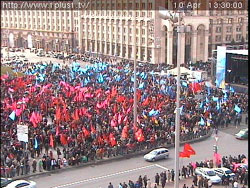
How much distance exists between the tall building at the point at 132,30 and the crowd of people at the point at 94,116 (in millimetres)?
17522

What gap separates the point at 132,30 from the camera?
7556 cm

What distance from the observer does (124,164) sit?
27.6 m

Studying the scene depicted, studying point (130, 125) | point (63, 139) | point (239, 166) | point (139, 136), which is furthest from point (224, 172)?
point (63, 139)

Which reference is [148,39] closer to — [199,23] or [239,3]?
[199,23]

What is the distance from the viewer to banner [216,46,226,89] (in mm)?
46906

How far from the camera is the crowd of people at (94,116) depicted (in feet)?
90.6

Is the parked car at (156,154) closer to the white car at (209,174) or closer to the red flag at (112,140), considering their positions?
the red flag at (112,140)

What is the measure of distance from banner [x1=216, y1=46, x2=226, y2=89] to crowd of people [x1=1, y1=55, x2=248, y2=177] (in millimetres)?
1422

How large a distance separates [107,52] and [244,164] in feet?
198

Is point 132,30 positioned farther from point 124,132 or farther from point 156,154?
point 156,154

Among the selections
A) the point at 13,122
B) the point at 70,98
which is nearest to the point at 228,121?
the point at 70,98

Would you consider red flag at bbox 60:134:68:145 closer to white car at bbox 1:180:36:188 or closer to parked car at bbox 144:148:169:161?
parked car at bbox 144:148:169:161

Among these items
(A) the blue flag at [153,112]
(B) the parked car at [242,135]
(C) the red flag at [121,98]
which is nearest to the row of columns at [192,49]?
(C) the red flag at [121,98]

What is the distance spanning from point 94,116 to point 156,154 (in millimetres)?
7694
